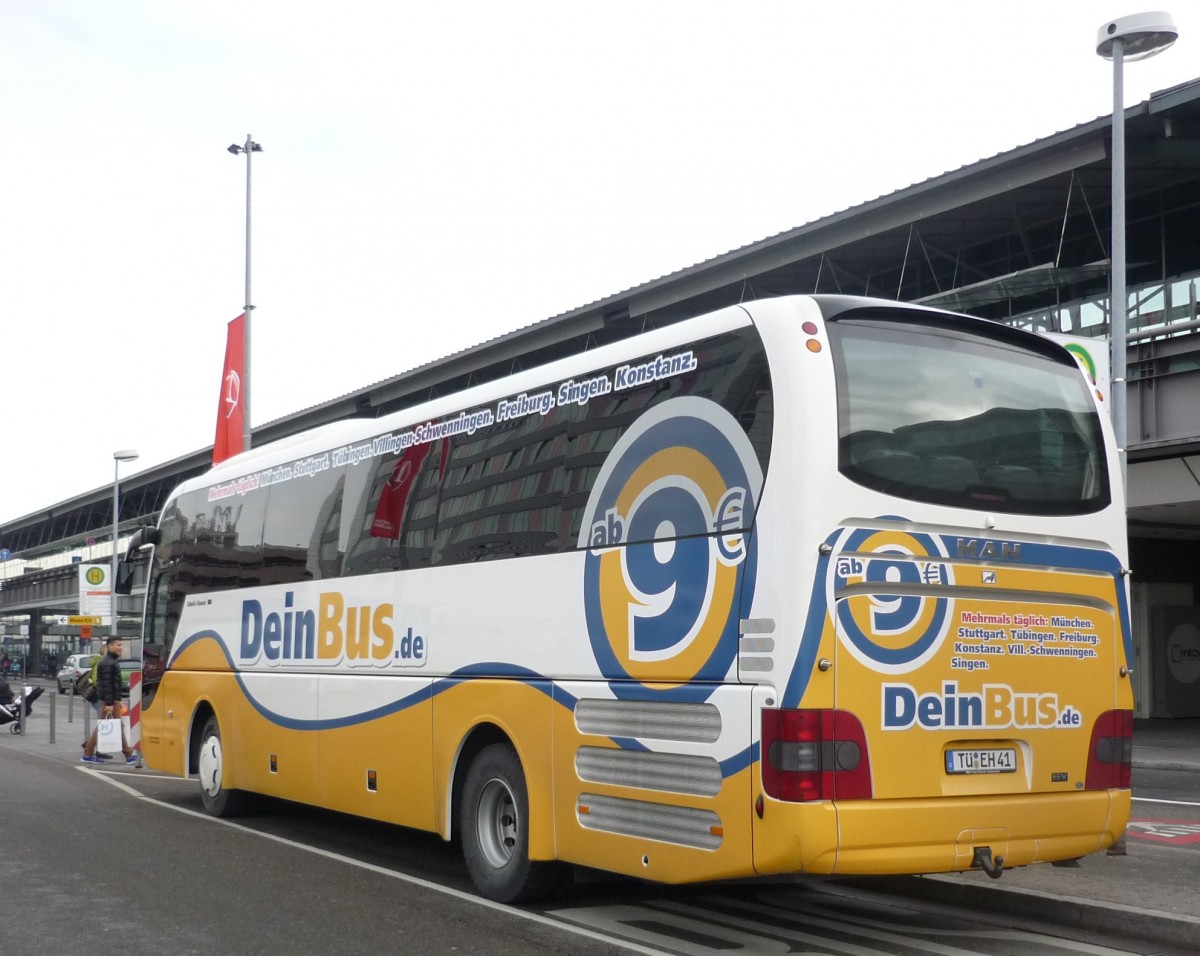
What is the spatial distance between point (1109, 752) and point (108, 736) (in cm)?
1591

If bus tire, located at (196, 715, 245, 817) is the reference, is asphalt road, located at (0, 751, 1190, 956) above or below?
below

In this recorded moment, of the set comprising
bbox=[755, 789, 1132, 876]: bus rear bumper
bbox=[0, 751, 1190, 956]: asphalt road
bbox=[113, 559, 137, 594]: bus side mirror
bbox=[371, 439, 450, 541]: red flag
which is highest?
bbox=[371, 439, 450, 541]: red flag

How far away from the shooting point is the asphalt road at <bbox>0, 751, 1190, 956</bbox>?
7.25 metres

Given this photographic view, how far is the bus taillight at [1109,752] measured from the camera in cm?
746

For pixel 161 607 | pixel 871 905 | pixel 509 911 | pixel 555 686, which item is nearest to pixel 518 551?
pixel 555 686

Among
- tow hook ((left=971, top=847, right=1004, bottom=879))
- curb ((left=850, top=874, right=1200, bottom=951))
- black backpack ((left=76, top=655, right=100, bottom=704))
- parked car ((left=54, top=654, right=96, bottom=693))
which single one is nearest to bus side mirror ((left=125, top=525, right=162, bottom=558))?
black backpack ((left=76, top=655, right=100, bottom=704))

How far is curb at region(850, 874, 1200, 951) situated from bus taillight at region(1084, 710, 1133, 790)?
67cm

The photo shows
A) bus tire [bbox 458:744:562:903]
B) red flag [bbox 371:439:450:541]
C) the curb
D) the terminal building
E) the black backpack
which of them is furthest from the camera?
the terminal building

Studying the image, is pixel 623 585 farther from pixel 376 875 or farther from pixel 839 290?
pixel 839 290

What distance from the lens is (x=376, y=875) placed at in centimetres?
960

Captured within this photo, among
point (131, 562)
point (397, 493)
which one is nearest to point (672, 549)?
point (397, 493)

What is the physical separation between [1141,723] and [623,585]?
23.8m

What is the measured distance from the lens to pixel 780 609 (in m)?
6.60

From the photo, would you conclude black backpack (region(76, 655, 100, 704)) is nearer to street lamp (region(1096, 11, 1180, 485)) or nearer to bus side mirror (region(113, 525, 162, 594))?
bus side mirror (region(113, 525, 162, 594))
